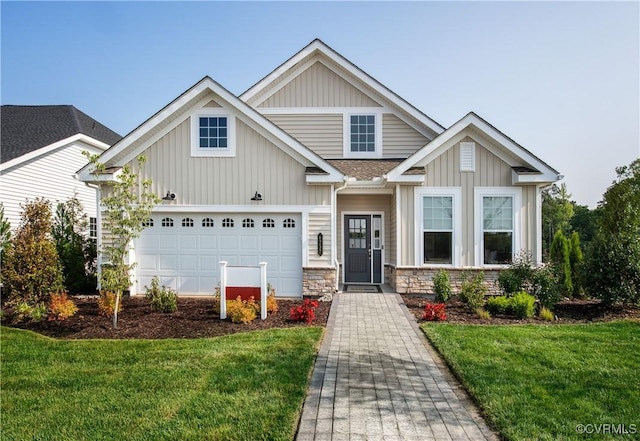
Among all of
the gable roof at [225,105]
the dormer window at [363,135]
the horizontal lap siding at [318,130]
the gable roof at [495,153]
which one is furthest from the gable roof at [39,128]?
the gable roof at [495,153]

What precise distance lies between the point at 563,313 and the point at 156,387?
9.06 meters

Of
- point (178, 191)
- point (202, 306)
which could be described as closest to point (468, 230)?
point (202, 306)

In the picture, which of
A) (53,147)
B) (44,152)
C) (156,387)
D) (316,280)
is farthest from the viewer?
(53,147)

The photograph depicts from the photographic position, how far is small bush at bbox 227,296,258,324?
27.8 ft

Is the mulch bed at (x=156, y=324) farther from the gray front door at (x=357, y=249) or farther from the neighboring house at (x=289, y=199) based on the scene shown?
the gray front door at (x=357, y=249)

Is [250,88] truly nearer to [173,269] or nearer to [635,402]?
[173,269]

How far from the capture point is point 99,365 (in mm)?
5977

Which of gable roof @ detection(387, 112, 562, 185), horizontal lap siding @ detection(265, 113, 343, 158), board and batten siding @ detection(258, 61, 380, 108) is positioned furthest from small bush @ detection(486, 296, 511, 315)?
board and batten siding @ detection(258, 61, 380, 108)

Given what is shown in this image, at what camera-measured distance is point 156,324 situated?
8.53m

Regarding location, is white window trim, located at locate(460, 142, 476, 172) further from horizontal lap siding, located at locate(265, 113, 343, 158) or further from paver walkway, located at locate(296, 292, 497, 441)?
paver walkway, located at locate(296, 292, 497, 441)

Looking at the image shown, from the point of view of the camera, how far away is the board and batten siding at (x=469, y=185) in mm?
11555

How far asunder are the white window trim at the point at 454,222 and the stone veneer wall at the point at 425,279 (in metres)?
0.20

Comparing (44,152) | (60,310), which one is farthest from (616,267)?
(44,152)

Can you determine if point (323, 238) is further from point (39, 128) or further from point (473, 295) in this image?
point (39, 128)
